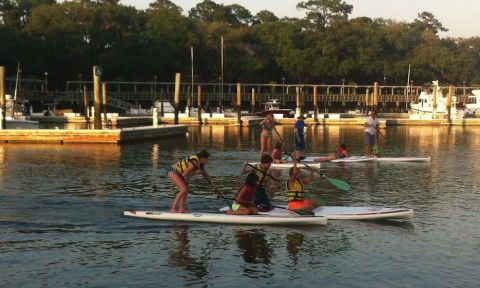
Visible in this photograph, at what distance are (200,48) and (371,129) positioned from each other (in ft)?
252

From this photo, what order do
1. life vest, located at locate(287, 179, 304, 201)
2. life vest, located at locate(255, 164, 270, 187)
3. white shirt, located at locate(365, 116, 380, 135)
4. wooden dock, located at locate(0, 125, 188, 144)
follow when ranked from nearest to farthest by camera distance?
life vest, located at locate(287, 179, 304, 201) < life vest, located at locate(255, 164, 270, 187) < white shirt, located at locate(365, 116, 380, 135) < wooden dock, located at locate(0, 125, 188, 144)

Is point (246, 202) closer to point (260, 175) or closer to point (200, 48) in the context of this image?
point (260, 175)

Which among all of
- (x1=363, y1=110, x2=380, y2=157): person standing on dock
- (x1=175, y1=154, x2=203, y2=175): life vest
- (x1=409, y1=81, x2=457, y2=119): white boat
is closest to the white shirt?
(x1=363, y1=110, x2=380, y2=157): person standing on dock

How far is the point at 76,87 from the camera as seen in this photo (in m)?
96.0

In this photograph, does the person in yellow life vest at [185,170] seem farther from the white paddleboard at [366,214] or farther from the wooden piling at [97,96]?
the wooden piling at [97,96]

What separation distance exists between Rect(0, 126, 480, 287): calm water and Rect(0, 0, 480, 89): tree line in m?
73.0

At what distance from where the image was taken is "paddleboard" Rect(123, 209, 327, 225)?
1505cm

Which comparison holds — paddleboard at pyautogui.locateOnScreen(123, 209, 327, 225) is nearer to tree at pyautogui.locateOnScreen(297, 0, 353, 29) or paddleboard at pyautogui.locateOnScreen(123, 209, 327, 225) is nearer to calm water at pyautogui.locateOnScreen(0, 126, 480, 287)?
calm water at pyautogui.locateOnScreen(0, 126, 480, 287)

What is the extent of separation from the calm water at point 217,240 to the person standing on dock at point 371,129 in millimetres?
4438

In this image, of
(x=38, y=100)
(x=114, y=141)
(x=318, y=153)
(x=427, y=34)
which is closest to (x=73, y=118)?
(x=38, y=100)

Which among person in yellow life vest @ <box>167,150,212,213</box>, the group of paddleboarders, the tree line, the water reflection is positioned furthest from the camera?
the tree line

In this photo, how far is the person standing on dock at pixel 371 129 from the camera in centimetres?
2847

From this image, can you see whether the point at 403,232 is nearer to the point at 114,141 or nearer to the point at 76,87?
the point at 114,141

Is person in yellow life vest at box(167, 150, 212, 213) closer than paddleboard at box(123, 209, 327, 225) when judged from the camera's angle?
Yes
